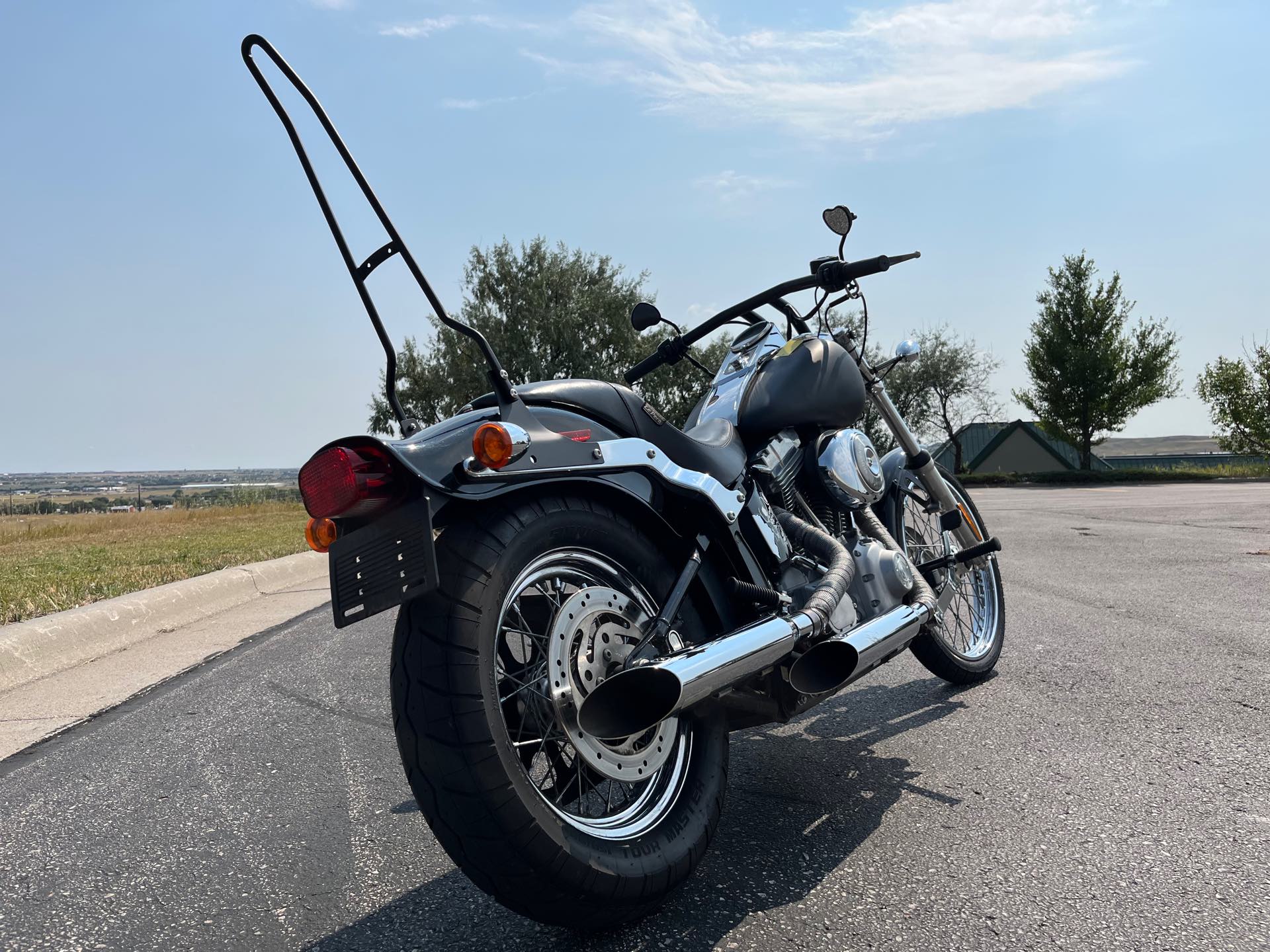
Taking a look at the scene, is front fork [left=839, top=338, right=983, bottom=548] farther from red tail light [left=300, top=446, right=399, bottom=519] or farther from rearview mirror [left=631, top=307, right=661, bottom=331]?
red tail light [left=300, top=446, right=399, bottom=519]

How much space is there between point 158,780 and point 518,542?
2.02 meters

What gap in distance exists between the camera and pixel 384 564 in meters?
1.89

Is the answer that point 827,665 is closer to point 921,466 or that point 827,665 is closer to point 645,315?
point 645,315

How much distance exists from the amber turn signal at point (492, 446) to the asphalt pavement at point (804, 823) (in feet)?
3.42

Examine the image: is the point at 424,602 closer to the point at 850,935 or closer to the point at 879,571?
the point at 850,935

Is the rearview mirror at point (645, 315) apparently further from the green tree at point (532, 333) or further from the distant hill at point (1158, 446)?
the distant hill at point (1158, 446)

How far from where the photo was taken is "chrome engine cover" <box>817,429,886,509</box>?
124 inches

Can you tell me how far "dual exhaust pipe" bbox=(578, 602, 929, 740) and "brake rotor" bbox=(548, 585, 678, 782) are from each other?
0.30 ft

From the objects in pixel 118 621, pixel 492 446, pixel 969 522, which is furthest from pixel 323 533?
pixel 118 621

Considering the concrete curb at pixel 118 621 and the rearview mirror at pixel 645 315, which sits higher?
the rearview mirror at pixel 645 315

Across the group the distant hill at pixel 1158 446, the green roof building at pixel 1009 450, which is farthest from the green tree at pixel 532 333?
the distant hill at pixel 1158 446

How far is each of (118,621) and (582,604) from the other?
4733mm

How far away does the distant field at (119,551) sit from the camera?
666 cm

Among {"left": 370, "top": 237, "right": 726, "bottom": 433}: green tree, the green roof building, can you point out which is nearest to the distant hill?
the green roof building
